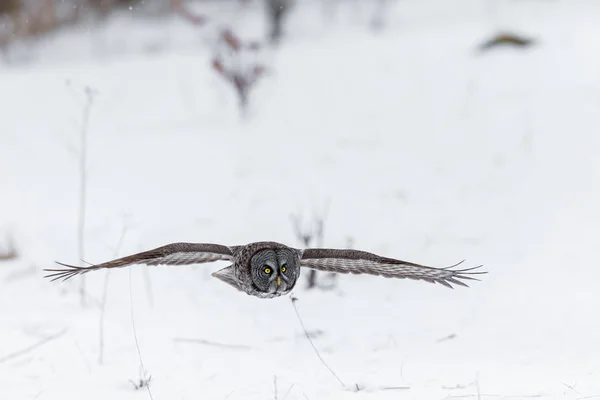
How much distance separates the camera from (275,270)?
12.8 ft

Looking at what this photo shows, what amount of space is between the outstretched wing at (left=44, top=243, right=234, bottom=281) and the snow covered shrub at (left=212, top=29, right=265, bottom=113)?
556 centimetres

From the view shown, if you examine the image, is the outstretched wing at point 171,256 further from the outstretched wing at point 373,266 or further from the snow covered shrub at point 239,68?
the snow covered shrub at point 239,68

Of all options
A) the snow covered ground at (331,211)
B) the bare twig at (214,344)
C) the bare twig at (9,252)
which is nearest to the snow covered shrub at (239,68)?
the snow covered ground at (331,211)

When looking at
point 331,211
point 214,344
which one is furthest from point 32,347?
point 331,211

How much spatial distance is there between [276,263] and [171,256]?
68 centimetres

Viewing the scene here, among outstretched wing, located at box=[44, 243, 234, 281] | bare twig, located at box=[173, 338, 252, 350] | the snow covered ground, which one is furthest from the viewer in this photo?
bare twig, located at box=[173, 338, 252, 350]

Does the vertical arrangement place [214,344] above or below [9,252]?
below

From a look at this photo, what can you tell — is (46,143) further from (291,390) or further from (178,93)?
(291,390)

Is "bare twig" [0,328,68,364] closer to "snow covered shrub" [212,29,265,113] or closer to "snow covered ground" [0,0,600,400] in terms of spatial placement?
"snow covered ground" [0,0,600,400]

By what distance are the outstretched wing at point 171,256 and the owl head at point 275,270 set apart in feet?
0.69

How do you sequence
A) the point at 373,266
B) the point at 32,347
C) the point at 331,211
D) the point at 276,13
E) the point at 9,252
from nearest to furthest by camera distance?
1. the point at 373,266
2. the point at 32,347
3. the point at 9,252
4. the point at 331,211
5. the point at 276,13

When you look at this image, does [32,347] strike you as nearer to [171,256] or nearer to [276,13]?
[171,256]

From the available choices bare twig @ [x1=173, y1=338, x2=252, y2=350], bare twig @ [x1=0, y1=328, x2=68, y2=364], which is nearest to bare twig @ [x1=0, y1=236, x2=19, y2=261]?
bare twig @ [x1=0, y1=328, x2=68, y2=364]

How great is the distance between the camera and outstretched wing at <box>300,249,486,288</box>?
3.44 metres
